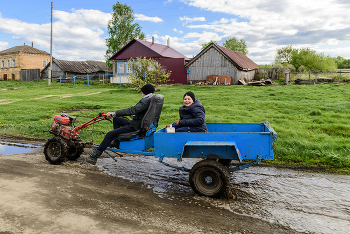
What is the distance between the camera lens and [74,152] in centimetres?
700

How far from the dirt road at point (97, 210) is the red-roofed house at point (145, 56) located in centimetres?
2724

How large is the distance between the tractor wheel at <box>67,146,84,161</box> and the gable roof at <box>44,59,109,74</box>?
4148 centimetres

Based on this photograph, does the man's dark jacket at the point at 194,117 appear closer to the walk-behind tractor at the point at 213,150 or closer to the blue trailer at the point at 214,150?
the walk-behind tractor at the point at 213,150

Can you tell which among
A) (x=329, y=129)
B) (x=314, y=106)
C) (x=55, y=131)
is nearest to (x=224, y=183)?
(x=55, y=131)

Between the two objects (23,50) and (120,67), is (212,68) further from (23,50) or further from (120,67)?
(23,50)

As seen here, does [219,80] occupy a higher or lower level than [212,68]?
lower

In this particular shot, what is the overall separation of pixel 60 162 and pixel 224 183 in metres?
4.00

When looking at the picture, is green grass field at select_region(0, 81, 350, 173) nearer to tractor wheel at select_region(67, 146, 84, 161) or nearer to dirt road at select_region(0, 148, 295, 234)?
tractor wheel at select_region(67, 146, 84, 161)

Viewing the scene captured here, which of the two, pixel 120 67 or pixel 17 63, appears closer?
pixel 120 67

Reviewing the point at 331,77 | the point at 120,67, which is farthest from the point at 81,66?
the point at 331,77

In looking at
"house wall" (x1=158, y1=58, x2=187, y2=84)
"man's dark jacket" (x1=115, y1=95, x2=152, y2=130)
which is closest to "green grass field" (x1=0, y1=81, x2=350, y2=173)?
"man's dark jacket" (x1=115, y1=95, x2=152, y2=130)

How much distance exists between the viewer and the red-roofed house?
3212cm

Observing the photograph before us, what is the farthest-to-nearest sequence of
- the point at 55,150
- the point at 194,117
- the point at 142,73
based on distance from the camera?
the point at 142,73 → the point at 55,150 → the point at 194,117

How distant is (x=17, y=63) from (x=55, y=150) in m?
49.9
